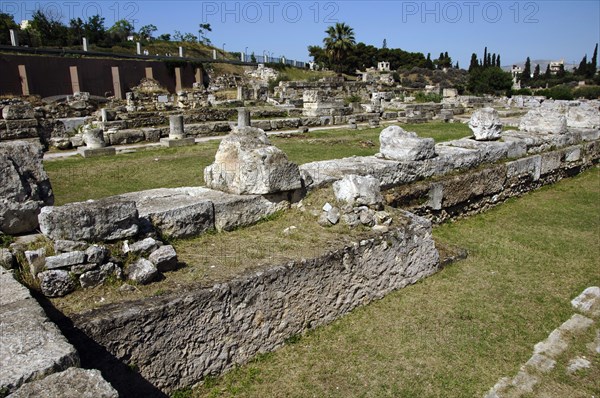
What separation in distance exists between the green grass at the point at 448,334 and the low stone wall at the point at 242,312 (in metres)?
0.16

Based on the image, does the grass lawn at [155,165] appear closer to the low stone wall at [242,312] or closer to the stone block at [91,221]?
the stone block at [91,221]

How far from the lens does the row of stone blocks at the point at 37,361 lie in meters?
2.19

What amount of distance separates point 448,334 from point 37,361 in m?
3.27

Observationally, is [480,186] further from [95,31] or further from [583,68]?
[583,68]

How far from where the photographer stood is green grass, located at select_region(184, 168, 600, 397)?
11.5 feet

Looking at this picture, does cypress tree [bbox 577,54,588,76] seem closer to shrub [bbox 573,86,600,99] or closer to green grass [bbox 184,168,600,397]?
shrub [bbox 573,86,600,99]

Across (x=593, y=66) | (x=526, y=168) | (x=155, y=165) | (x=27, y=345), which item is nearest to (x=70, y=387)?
(x=27, y=345)

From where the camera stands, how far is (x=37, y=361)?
2.35 m

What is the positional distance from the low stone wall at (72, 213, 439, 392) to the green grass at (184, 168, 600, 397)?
16 centimetres

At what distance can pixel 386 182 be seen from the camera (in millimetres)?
6527

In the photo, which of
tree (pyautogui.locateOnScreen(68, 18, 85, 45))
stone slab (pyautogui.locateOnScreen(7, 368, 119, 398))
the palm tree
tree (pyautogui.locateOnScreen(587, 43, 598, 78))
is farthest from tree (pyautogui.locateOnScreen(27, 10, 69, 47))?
tree (pyautogui.locateOnScreen(587, 43, 598, 78))

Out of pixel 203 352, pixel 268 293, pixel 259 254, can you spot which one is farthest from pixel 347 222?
pixel 203 352

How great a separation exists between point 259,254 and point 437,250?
2.45 m

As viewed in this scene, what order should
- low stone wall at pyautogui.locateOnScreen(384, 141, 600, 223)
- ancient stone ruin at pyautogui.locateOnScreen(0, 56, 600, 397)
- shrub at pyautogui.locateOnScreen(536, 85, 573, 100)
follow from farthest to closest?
1. shrub at pyautogui.locateOnScreen(536, 85, 573, 100)
2. low stone wall at pyautogui.locateOnScreen(384, 141, 600, 223)
3. ancient stone ruin at pyautogui.locateOnScreen(0, 56, 600, 397)
